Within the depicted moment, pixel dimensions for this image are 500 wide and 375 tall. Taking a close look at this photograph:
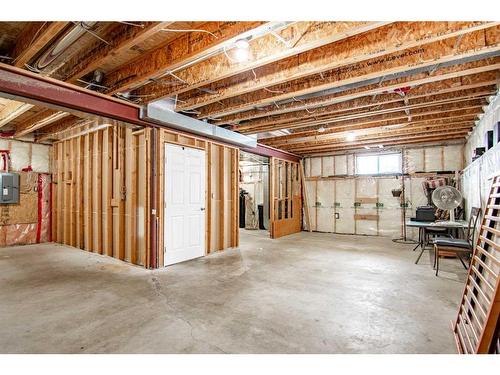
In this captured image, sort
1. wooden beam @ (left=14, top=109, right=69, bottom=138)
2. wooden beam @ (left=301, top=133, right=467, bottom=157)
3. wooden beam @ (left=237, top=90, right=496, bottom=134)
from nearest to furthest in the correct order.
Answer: wooden beam @ (left=237, top=90, right=496, bottom=134) < wooden beam @ (left=14, top=109, right=69, bottom=138) < wooden beam @ (left=301, top=133, right=467, bottom=157)

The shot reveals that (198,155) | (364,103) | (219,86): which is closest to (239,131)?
(198,155)

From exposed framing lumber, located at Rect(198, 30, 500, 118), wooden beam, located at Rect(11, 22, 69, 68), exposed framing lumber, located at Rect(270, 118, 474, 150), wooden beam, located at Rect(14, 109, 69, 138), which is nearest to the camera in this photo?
wooden beam, located at Rect(11, 22, 69, 68)

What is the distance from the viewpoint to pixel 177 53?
277cm

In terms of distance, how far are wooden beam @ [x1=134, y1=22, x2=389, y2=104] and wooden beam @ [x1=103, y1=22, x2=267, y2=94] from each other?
221 millimetres

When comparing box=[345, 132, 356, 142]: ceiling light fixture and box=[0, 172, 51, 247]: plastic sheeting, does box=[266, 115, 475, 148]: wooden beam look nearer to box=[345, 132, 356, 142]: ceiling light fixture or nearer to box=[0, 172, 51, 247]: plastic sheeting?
box=[345, 132, 356, 142]: ceiling light fixture

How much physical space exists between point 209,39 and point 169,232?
3.12 metres

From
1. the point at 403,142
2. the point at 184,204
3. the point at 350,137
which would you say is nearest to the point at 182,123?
the point at 184,204

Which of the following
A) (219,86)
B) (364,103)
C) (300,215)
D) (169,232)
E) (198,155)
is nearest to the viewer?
(219,86)

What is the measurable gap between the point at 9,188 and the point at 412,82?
8.13 m

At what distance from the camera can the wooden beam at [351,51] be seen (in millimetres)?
2232

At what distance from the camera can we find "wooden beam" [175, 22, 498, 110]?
223 cm

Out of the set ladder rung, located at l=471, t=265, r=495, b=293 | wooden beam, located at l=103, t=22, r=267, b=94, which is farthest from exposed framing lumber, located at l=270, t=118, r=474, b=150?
wooden beam, located at l=103, t=22, r=267, b=94
